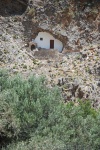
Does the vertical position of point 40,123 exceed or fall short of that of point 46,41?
it falls short

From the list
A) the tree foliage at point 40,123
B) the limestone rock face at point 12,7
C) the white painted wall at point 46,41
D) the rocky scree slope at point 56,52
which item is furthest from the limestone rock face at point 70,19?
the tree foliage at point 40,123

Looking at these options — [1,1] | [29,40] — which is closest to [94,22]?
[29,40]

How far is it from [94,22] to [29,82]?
464 inches

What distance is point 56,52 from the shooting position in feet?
84.3

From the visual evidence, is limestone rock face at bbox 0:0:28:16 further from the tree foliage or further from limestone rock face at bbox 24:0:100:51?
the tree foliage

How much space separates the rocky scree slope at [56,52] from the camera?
2077 centimetres

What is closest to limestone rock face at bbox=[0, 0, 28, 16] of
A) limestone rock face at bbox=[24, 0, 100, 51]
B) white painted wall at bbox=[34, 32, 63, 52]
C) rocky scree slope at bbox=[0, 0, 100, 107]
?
rocky scree slope at bbox=[0, 0, 100, 107]

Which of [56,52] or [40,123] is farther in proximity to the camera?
[56,52]

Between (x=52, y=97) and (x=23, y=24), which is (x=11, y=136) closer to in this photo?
(x=52, y=97)

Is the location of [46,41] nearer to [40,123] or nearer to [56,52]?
[56,52]

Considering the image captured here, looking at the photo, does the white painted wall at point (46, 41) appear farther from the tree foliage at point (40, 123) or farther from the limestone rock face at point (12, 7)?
the tree foliage at point (40, 123)

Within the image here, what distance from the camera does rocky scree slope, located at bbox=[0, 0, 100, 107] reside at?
68.1 ft

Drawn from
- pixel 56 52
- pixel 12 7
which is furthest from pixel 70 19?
pixel 12 7

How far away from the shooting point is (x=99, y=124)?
50.6 feet
